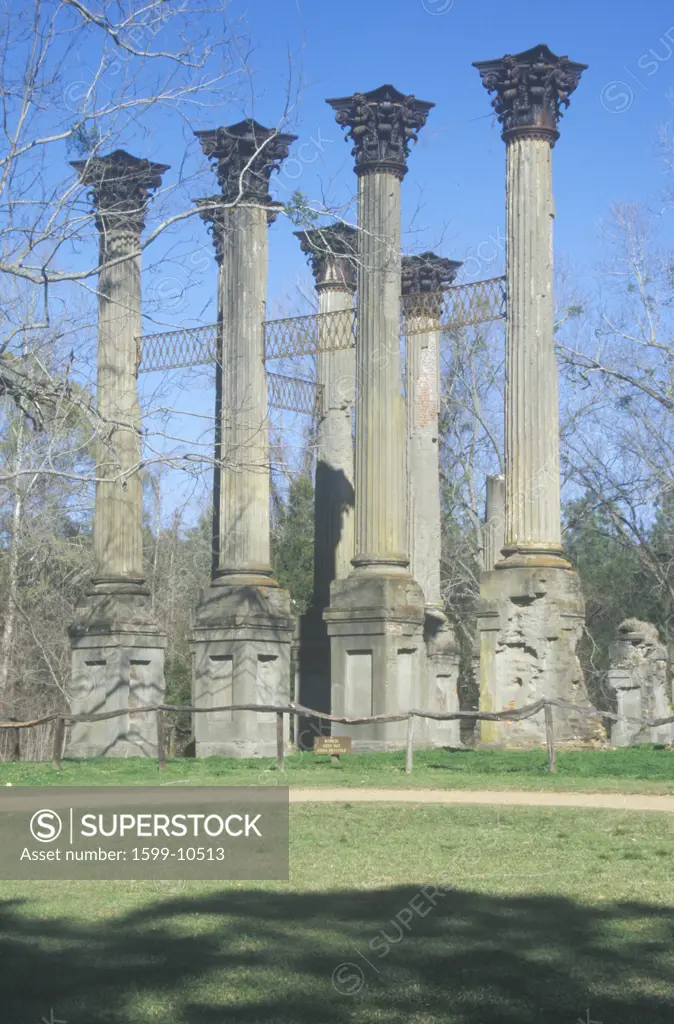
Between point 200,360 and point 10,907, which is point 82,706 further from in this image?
point 10,907

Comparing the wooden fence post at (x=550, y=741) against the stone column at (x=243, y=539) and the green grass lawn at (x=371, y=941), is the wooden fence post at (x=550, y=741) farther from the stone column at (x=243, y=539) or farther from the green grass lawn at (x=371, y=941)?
the stone column at (x=243, y=539)

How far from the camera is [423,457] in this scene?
34156 millimetres

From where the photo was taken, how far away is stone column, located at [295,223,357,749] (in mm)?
31297

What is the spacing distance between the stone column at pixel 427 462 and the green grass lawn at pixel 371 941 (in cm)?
1957

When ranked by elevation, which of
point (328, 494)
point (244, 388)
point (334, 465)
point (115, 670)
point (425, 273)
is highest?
point (425, 273)

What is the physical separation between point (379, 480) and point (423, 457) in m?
8.27

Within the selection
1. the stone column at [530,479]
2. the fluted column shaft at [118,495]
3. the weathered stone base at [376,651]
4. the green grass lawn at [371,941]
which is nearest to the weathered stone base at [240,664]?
the weathered stone base at [376,651]

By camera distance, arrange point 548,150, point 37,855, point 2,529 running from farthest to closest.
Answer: point 2,529 → point 548,150 → point 37,855

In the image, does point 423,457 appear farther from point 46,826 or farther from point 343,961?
point 343,961

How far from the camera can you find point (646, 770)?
20062mm

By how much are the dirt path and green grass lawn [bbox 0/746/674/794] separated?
500mm

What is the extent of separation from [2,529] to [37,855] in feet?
98.4

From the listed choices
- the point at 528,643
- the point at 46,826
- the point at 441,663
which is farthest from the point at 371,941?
the point at 441,663

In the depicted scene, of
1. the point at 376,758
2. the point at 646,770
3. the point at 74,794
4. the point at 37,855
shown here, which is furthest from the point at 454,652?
the point at 37,855
